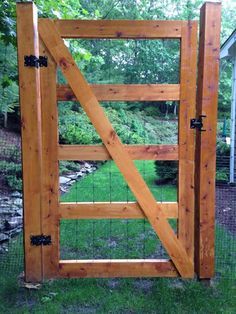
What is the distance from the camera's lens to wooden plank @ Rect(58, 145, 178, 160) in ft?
9.52

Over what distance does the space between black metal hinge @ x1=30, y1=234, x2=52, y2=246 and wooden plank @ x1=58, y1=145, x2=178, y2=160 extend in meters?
0.65

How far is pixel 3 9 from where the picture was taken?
11.4 feet

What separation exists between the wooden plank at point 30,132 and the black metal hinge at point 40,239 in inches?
1.1

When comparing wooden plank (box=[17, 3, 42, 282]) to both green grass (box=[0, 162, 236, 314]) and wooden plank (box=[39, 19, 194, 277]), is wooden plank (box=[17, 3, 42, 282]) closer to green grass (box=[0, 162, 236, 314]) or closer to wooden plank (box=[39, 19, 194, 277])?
wooden plank (box=[39, 19, 194, 277])

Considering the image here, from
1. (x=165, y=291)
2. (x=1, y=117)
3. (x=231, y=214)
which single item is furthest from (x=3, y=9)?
(x=1, y=117)

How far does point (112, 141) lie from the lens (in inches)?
114

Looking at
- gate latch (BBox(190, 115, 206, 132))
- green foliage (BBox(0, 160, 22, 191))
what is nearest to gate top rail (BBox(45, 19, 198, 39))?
gate latch (BBox(190, 115, 206, 132))

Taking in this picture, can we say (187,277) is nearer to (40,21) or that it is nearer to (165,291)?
(165,291)

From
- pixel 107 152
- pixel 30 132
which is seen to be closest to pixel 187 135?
pixel 107 152

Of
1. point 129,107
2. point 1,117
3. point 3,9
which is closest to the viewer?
point 3,9

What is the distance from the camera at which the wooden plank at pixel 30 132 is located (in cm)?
273

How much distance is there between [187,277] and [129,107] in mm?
2403

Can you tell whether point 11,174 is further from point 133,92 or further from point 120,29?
point 120,29

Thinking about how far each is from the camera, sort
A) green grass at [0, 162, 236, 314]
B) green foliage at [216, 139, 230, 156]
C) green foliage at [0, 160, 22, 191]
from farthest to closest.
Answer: green foliage at [216, 139, 230, 156]
green foliage at [0, 160, 22, 191]
green grass at [0, 162, 236, 314]
